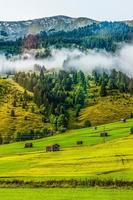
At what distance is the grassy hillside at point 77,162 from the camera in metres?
104

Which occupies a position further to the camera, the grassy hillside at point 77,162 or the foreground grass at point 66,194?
the grassy hillside at point 77,162

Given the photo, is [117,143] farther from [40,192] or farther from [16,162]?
[40,192]

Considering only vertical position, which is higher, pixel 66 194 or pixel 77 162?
pixel 66 194

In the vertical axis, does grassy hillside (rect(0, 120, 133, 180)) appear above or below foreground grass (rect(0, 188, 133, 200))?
below

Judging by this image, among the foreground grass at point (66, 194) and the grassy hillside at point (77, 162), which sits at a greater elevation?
the foreground grass at point (66, 194)

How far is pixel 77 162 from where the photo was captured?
402 ft

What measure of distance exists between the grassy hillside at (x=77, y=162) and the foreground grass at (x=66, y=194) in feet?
37.1

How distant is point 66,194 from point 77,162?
4295 centimetres

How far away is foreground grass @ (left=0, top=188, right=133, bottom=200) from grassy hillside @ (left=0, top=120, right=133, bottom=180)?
445 inches

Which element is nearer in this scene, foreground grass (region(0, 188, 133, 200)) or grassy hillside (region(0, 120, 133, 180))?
foreground grass (region(0, 188, 133, 200))

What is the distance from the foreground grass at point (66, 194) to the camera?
248ft

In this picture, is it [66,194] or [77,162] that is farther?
[77,162]

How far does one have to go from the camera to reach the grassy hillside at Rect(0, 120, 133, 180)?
103725 mm

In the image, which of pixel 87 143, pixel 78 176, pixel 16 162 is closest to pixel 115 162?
pixel 78 176
